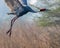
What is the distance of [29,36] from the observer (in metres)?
1.32

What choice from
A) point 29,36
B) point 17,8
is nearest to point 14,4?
point 17,8

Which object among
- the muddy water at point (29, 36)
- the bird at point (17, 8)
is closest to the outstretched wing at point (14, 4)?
the bird at point (17, 8)

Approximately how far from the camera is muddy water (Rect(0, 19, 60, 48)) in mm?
1276

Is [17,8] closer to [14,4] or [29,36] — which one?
[14,4]

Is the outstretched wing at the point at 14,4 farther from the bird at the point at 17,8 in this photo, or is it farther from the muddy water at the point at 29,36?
the muddy water at the point at 29,36

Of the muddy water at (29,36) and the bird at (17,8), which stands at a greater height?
the bird at (17,8)

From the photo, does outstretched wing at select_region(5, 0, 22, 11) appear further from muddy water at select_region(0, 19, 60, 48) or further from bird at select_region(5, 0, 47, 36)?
muddy water at select_region(0, 19, 60, 48)

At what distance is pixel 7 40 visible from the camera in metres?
1.35

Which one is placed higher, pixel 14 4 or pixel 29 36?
pixel 14 4

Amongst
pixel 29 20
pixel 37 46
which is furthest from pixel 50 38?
pixel 29 20

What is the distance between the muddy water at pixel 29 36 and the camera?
128 cm

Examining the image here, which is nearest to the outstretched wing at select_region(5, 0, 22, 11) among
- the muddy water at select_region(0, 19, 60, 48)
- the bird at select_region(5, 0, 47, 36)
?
the bird at select_region(5, 0, 47, 36)

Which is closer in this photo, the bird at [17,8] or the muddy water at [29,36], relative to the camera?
the muddy water at [29,36]

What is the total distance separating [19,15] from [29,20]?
0.27 feet
